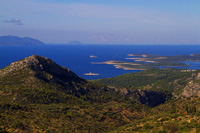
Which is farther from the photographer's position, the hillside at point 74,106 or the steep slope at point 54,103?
the steep slope at point 54,103

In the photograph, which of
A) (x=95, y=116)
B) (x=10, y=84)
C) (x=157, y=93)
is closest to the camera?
(x=95, y=116)

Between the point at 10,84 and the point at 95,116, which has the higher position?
the point at 10,84

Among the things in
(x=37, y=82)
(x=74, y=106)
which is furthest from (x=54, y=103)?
(x=37, y=82)

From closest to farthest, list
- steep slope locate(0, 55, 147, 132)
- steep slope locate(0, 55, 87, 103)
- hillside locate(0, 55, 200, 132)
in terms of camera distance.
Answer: hillside locate(0, 55, 200, 132)
steep slope locate(0, 55, 147, 132)
steep slope locate(0, 55, 87, 103)

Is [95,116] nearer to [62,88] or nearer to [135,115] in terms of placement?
[135,115]

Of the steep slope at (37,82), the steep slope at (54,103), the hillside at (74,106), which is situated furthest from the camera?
the steep slope at (37,82)

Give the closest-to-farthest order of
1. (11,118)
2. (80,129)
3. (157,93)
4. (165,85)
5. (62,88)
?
(11,118) < (80,129) < (62,88) < (157,93) < (165,85)

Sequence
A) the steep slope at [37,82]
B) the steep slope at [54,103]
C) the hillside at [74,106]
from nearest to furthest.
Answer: the hillside at [74,106], the steep slope at [54,103], the steep slope at [37,82]

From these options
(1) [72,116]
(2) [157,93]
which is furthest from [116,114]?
(2) [157,93]
